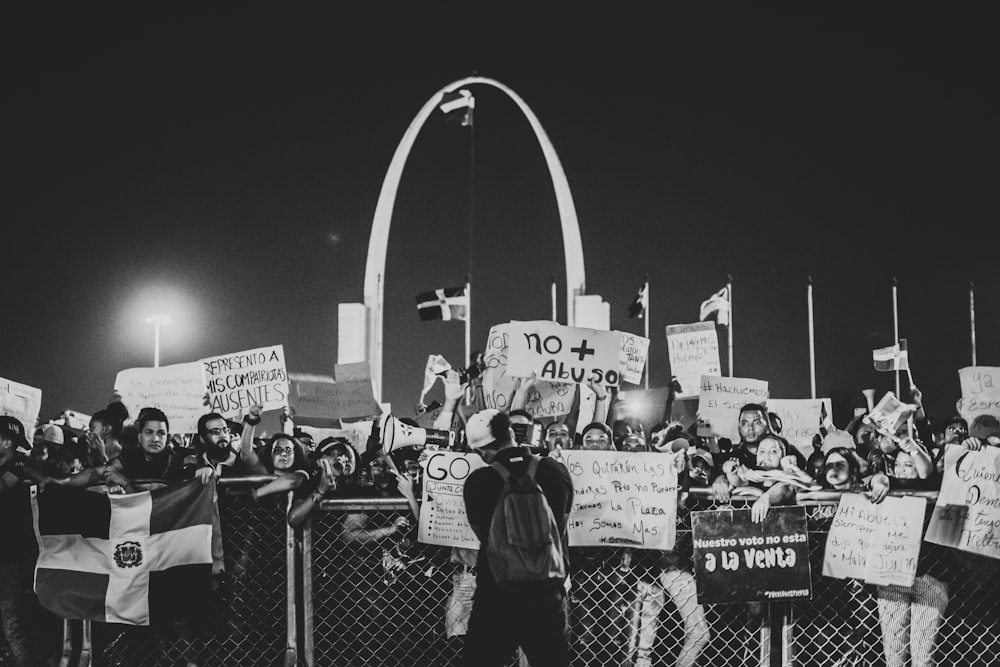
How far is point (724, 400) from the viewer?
11523mm

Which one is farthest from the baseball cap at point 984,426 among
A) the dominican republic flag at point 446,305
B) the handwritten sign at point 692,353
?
the dominican republic flag at point 446,305

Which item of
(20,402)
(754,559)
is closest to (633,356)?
(754,559)

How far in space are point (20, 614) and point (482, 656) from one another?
127 inches

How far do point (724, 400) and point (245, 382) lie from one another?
5.46m

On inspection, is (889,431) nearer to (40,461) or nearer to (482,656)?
(482,656)

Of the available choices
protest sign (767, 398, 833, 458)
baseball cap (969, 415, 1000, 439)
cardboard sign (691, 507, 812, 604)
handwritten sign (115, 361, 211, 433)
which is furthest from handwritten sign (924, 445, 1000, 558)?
handwritten sign (115, 361, 211, 433)

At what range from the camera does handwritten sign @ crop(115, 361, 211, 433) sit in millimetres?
10570

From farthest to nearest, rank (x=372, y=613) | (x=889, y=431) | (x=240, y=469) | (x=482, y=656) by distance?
(x=889, y=431) → (x=240, y=469) → (x=372, y=613) → (x=482, y=656)

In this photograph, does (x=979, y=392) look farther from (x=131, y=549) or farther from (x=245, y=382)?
(x=131, y=549)

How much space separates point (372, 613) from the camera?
6.68 meters

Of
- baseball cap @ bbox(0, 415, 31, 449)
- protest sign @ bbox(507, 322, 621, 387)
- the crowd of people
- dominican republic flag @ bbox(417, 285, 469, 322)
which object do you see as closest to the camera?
the crowd of people

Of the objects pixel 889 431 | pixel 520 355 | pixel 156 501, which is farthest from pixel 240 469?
pixel 889 431

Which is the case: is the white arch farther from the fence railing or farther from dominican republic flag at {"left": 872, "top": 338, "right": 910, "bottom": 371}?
the fence railing

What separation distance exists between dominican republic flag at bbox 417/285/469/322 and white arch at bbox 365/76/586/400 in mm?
17634
